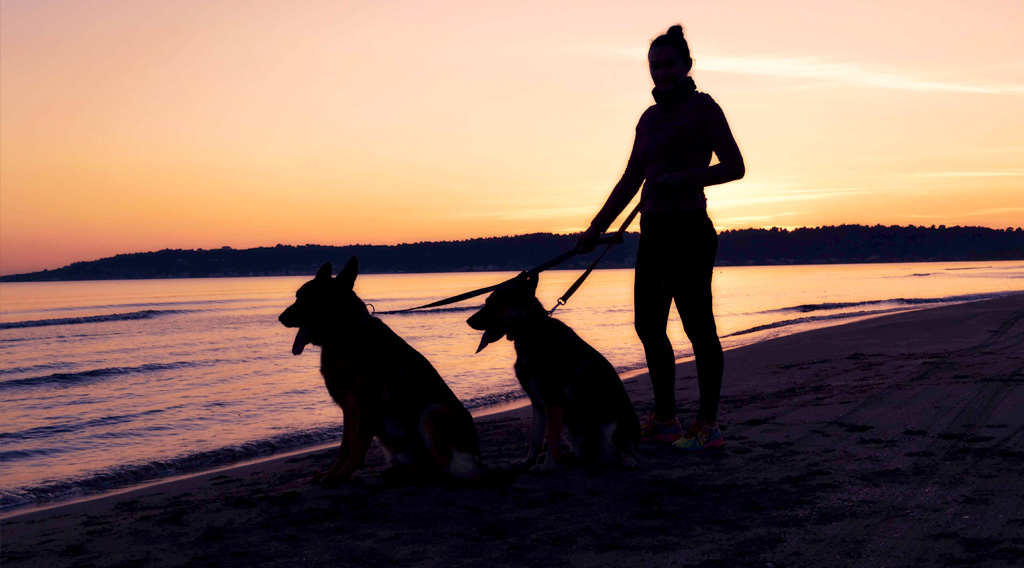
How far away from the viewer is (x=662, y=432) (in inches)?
203

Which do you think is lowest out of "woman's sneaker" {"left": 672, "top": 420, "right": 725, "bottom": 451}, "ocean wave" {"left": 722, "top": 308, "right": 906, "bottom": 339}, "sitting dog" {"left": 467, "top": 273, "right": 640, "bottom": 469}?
"ocean wave" {"left": 722, "top": 308, "right": 906, "bottom": 339}

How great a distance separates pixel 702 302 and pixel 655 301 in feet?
1.10

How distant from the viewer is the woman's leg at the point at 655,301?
4711mm

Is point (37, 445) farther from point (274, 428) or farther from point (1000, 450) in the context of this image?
point (1000, 450)

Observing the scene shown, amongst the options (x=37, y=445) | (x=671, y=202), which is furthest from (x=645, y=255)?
(x=37, y=445)

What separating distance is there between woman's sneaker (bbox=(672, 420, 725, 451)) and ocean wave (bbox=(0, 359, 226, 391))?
12.0 metres

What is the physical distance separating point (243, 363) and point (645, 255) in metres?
12.3

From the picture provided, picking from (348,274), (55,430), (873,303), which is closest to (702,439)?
(348,274)

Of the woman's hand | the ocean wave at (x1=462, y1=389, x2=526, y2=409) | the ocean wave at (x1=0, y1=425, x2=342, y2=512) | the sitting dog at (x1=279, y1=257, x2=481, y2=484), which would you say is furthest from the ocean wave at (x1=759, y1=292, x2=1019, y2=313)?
the sitting dog at (x1=279, y1=257, x2=481, y2=484)

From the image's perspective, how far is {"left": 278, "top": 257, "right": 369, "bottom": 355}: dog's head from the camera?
4.19 m

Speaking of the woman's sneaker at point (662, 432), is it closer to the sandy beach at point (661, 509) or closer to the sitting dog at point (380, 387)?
the sandy beach at point (661, 509)

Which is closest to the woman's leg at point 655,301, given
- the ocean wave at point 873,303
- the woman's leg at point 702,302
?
the woman's leg at point 702,302

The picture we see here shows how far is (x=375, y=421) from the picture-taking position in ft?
13.6

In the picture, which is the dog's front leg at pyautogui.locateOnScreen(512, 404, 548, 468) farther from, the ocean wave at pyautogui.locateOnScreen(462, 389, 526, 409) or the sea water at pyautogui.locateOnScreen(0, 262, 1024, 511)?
the ocean wave at pyautogui.locateOnScreen(462, 389, 526, 409)
